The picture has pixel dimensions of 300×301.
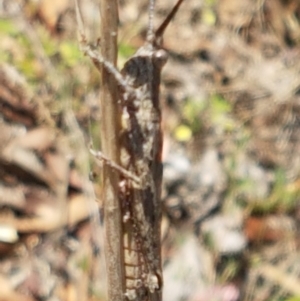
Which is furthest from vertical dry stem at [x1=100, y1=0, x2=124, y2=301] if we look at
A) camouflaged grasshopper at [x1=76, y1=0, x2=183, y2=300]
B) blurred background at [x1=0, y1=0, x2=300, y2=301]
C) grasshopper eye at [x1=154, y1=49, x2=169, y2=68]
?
blurred background at [x1=0, y1=0, x2=300, y2=301]

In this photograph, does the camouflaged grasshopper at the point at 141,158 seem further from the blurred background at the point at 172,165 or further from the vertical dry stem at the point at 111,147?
the blurred background at the point at 172,165

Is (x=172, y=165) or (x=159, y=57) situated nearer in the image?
(x=159, y=57)

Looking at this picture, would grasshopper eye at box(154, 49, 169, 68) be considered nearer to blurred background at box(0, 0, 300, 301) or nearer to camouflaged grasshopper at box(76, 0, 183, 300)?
camouflaged grasshopper at box(76, 0, 183, 300)

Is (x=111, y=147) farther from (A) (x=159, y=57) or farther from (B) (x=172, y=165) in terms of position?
(B) (x=172, y=165)

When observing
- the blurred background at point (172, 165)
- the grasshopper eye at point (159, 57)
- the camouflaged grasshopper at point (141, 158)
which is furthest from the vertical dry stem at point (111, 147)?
the blurred background at point (172, 165)

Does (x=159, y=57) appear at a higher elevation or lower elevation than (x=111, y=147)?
higher

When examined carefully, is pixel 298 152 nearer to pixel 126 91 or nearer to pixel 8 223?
pixel 8 223

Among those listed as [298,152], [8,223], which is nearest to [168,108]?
[298,152]

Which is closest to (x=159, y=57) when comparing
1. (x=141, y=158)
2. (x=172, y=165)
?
(x=141, y=158)
